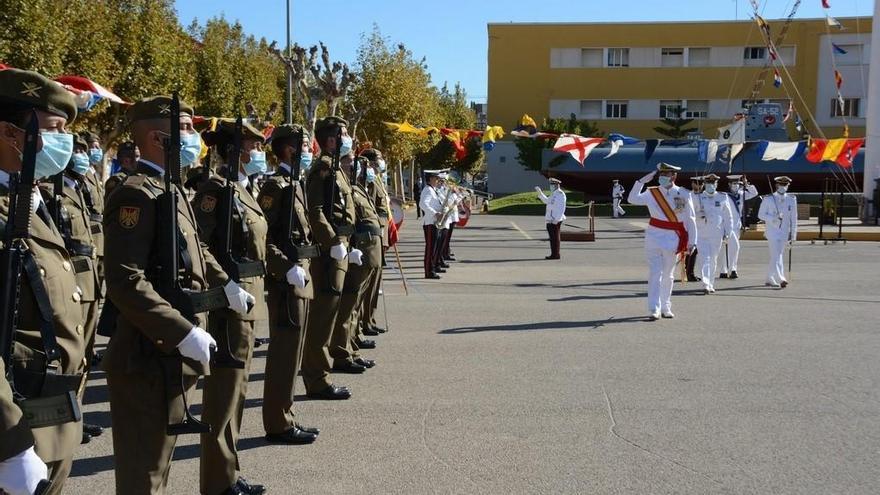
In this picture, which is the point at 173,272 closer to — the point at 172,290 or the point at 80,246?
the point at 172,290

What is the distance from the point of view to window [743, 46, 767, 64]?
57844 millimetres

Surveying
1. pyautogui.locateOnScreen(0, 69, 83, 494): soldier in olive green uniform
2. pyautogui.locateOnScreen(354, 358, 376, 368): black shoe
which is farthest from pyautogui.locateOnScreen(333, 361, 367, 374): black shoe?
pyautogui.locateOnScreen(0, 69, 83, 494): soldier in olive green uniform

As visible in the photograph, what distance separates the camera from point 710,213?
1505 centimetres

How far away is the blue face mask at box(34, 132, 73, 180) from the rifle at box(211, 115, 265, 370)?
147cm

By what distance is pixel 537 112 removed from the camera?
59.6 m

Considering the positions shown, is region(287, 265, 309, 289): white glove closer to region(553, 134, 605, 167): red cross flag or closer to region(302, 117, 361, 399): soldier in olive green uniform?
region(302, 117, 361, 399): soldier in olive green uniform

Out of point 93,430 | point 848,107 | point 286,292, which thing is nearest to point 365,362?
point 286,292

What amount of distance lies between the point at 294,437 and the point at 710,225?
1090 centimetres

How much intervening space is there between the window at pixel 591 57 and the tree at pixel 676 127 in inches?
240

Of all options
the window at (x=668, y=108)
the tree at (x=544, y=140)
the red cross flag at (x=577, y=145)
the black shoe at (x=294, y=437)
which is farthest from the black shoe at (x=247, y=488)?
the window at (x=668, y=108)

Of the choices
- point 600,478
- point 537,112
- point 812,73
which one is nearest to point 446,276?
point 600,478

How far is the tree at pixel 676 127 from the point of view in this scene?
55.8 metres

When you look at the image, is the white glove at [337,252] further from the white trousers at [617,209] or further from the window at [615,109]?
the window at [615,109]

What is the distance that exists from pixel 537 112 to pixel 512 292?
47.2 metres
